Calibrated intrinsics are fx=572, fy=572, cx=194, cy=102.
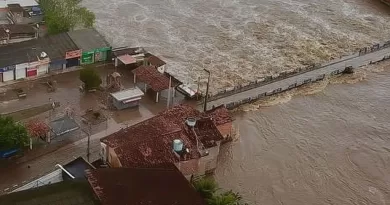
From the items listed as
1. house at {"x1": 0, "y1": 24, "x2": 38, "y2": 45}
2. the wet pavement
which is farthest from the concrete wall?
house at {"x1": 0, "y1": 24, "x2": 38, "y2": 45}

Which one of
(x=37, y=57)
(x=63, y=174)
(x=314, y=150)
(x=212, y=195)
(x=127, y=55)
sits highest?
(x=37, y=57)

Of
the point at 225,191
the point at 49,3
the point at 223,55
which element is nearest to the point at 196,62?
the point at 223,55

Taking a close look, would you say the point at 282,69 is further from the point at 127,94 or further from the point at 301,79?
the point at 127,94

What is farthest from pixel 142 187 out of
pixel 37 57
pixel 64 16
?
pixel 64 16

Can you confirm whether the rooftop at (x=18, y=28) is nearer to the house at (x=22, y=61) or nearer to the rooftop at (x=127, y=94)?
the house at (x=22, y=61)

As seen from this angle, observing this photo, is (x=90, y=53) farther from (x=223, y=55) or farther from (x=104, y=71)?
(x=223, y=55)

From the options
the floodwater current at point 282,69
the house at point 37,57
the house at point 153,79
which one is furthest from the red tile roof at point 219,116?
the house at point 37,57

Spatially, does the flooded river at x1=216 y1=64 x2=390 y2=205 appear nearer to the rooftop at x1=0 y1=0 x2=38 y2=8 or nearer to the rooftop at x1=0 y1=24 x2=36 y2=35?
the rooftop at x1=0 y1=24 x2=36 y2=35

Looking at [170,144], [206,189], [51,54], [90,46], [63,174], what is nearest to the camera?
[206,189]
